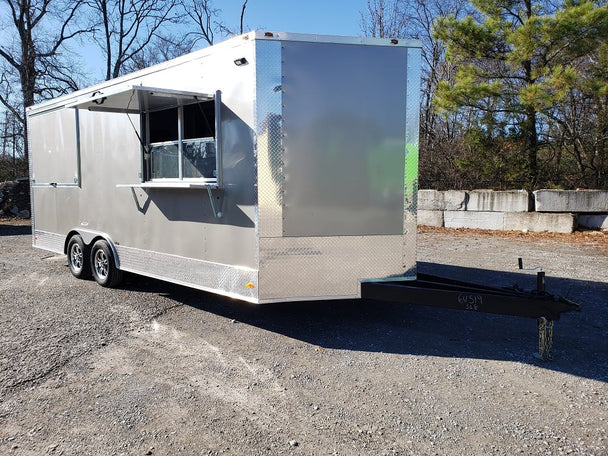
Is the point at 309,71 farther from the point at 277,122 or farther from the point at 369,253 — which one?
the point at 369,253

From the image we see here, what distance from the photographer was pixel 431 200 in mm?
14672

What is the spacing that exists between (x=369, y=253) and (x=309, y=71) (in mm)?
1764

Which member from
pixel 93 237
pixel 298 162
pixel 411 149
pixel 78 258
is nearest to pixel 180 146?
pixel 298 162

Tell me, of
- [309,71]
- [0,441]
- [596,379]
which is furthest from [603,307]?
[0,441]

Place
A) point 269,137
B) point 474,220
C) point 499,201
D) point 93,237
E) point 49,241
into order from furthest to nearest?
point 474,220
point 499,201
point 49,241
point 93,237
point 269,137

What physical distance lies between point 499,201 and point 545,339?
1001 cm

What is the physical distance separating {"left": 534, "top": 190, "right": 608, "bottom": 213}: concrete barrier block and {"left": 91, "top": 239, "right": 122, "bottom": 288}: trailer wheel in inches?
431

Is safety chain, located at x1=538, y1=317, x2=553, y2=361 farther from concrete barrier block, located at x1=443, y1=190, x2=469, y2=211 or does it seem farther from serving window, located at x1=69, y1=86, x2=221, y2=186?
concrete barrier block, located at x1=443, y1=190, x2=469, y2=211

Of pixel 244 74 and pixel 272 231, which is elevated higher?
pixel 244 74

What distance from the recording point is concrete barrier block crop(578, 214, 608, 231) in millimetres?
11797

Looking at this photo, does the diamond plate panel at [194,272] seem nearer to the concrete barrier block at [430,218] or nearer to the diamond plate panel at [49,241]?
the diamond plate panel at [49,241]

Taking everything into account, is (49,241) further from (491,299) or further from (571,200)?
(571,200)

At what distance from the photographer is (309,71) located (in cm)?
411

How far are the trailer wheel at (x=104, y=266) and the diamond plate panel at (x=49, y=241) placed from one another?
99cm
